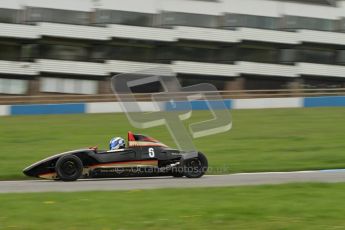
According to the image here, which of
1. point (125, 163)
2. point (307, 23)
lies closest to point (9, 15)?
point (307, 23)

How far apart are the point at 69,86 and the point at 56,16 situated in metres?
4.49

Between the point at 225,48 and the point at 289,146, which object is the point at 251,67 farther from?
the point at 289,146

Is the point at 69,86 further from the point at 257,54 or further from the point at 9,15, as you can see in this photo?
the point at 257,54

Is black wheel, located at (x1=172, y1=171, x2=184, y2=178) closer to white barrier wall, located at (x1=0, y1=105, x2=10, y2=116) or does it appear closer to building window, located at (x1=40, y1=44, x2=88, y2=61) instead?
white barrier wall, located at (x1=0, y1=105, x2=10, y2=116)

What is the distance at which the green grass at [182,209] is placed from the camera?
656 cm

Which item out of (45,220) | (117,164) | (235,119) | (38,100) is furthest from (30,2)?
(45,220)

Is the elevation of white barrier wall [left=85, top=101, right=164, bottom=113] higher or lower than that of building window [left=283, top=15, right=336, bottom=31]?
lower

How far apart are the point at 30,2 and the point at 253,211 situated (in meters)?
33.5

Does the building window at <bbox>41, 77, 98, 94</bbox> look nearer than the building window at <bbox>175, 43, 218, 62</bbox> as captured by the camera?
Yes

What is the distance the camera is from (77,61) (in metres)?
39.6

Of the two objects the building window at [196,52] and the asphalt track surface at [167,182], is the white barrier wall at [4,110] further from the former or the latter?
the building window at [196,52]

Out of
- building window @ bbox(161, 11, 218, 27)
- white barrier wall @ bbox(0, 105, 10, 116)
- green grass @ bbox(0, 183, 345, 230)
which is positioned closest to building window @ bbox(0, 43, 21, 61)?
building window @ bbox(161, 11, 218, 27)

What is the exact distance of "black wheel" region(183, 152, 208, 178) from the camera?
11.1m

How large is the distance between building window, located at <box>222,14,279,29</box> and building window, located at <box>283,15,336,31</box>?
0.79m
